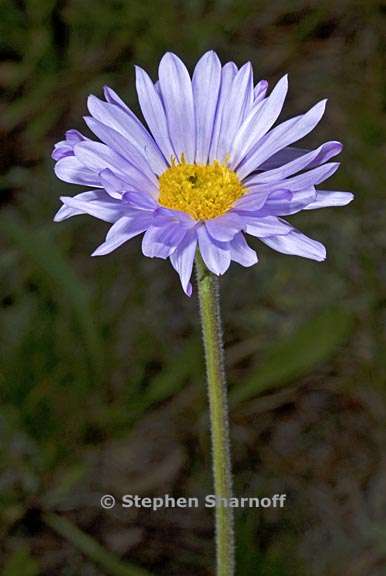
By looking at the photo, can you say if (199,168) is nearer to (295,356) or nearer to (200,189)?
(200,189)

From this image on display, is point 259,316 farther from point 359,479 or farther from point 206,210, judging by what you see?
point 206,210

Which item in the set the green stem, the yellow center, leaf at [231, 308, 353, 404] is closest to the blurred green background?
leaf at [231, 308, 353, 404]

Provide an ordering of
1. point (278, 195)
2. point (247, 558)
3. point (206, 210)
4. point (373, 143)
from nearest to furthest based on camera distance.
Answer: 1. point (278, 195)
2. point (206, 210)
3. point (247, 558)
4. point (373, 143)

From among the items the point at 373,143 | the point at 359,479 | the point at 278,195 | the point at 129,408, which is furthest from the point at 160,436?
the point at 278,195

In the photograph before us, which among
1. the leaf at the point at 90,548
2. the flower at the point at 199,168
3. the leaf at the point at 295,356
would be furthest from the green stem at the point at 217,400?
the leaf at the point at 295,356

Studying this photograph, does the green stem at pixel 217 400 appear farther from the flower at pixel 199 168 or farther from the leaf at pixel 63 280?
the leaf at pixel 63 280

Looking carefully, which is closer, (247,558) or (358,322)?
(247,558)

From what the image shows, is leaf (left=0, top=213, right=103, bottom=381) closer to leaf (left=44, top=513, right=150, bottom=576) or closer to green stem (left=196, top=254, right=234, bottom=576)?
leaf (left=44, top=513, right=150, bottom=576)
